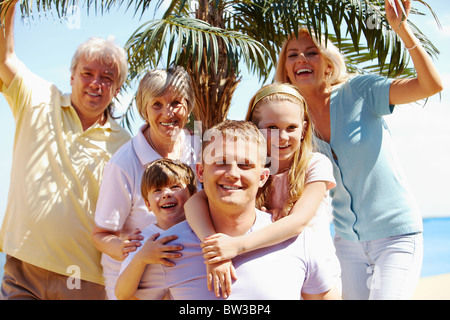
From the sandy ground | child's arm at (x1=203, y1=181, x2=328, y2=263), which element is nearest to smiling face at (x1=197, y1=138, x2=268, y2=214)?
child's arm at (x1=203, y1=181, x2=328, y2=263)

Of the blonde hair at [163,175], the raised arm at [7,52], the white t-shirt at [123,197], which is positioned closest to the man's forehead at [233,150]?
the blonde hair at [163,175]

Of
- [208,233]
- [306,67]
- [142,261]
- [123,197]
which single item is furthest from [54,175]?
[306,67]

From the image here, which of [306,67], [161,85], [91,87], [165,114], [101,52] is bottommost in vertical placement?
[165,114]

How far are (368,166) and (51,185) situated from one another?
5.83 feet

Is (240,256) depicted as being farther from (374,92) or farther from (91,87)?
(91,87)

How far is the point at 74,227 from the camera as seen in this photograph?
2.60 meters

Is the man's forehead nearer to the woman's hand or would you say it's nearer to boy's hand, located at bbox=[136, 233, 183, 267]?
boy's hand, located at bbox=[136, 233, 183, 267]

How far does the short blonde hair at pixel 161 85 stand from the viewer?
2.51 metres

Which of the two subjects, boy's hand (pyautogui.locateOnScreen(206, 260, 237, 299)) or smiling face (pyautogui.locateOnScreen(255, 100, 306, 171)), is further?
smiling face (pyautogui.locateOnScreen(255, 100, 306, 171))

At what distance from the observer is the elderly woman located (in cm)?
237

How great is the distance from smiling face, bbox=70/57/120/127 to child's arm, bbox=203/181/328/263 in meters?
1.45

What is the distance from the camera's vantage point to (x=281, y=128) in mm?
2125

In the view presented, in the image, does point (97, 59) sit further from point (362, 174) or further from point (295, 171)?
point (362, 174)

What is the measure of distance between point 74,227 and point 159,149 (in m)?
0.64
